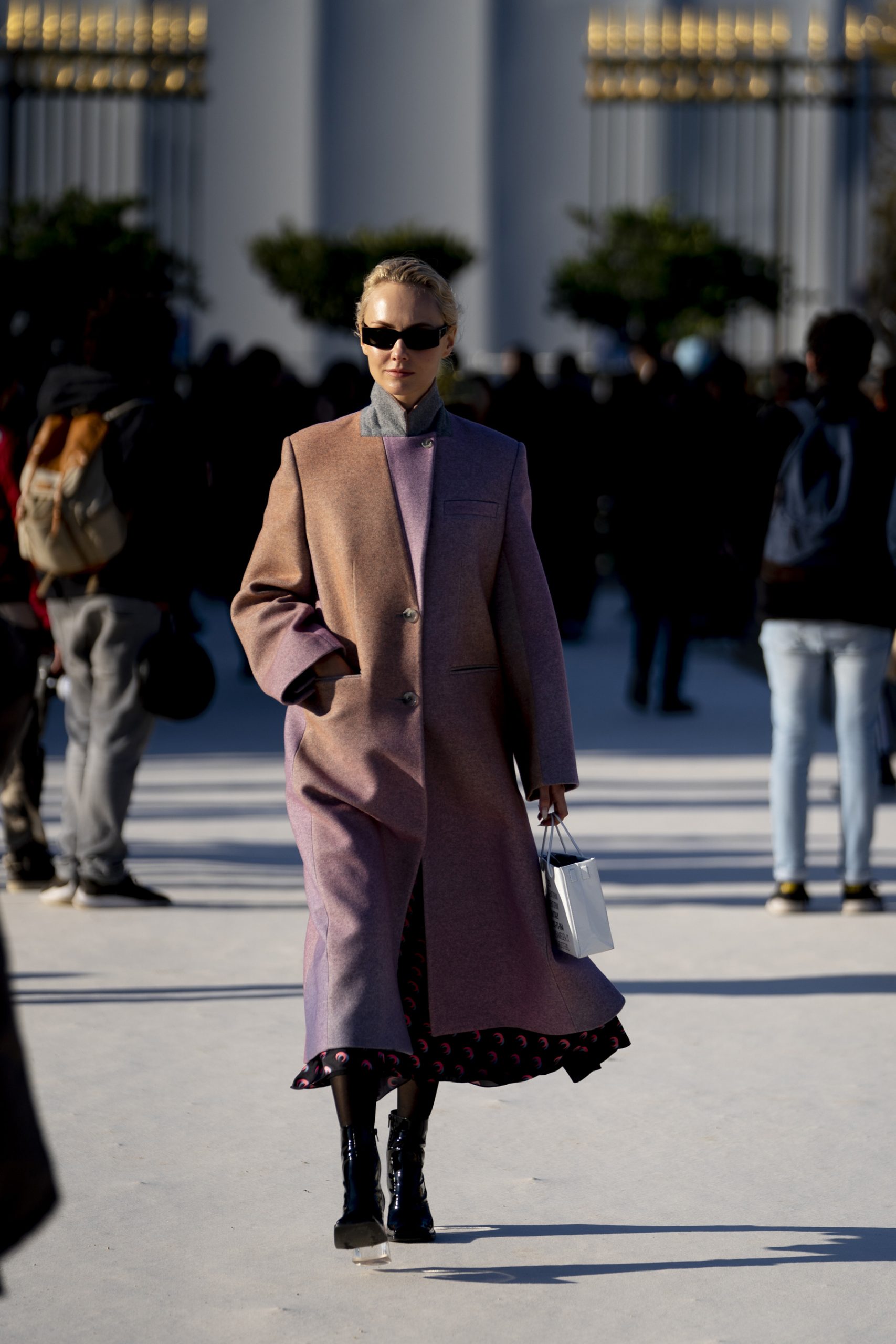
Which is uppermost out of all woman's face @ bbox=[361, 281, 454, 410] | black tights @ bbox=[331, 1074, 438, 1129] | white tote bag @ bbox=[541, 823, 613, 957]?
woman's face @ bbox=[361, 281, 454, 410]

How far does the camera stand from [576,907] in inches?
148

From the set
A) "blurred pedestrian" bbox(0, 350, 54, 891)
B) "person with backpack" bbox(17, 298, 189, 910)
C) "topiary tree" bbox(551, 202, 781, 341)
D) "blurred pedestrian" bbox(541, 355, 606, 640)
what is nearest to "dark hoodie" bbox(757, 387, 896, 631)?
"person with backpack" bbox(17, 298, 189, 910)

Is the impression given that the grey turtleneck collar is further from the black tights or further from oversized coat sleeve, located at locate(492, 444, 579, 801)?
the black tights

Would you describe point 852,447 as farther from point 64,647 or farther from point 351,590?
point 351,590

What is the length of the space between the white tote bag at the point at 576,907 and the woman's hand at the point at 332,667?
0.48 metres

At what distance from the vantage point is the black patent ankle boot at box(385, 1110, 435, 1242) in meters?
3.82

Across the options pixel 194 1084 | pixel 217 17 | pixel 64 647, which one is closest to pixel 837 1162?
pixel 194 1084

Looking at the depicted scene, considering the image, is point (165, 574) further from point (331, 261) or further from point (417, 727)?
point (331, 261)

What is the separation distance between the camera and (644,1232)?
3908 mm

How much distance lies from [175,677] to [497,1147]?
2350mm

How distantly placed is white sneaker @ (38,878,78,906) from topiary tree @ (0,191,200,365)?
10.0 m

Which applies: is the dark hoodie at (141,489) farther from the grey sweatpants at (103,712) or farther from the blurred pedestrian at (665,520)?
the blurred pedestrian at (665,520)

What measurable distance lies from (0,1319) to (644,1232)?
3.69 feet

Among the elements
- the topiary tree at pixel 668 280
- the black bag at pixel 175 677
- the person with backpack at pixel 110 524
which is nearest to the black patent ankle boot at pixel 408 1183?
the black bag at pixel 175 677
